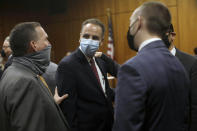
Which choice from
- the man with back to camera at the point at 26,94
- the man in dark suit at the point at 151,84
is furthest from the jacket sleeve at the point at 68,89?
the man in dark suit at the point at 151,84

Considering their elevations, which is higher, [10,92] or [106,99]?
[10,92]

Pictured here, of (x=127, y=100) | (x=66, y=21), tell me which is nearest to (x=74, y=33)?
(x=66, y=21)

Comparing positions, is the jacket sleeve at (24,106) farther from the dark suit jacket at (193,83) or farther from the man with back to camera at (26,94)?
the dark suit jacket at (193,83)

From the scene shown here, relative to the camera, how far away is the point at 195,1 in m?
6.54

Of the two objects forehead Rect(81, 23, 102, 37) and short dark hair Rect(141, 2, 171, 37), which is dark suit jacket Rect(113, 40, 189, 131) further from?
forehead Rect(81, 23, 102, 37)

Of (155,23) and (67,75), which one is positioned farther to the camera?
(67,75)

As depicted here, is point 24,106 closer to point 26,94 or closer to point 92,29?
point 26,94

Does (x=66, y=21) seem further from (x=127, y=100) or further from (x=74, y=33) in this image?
(x=127, y=100)

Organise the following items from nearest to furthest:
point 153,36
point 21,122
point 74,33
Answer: point 153,36 < point 21,122 < point 74,33

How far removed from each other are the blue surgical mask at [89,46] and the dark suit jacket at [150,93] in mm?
1117

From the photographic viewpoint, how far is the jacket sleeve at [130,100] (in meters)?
1.38

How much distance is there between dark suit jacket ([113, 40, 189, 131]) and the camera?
1.39 metres

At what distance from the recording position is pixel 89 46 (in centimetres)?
257

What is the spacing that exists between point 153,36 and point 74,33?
Result: 750 centimetres
